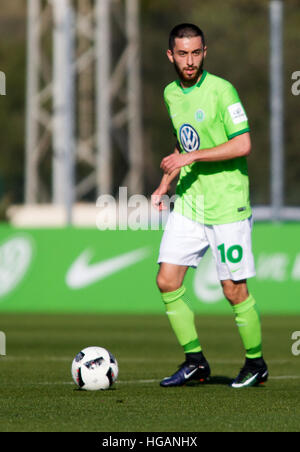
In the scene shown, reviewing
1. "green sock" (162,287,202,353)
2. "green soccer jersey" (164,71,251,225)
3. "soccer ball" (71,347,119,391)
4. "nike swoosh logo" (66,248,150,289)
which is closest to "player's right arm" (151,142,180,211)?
"green soccer jersey" (164,71,251,225)

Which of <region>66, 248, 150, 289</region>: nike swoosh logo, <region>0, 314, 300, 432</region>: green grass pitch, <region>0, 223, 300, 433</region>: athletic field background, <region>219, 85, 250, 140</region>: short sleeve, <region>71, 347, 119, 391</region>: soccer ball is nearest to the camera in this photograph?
<region>0, 314, 300, 432</region>: green grass pitch

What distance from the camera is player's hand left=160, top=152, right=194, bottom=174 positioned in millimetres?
7332

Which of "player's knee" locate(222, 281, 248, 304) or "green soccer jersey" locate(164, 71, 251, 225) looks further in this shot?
"player's knee" locate(222, 281, 248, 304)

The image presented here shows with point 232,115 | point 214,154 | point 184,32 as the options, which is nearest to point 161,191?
point 214,154

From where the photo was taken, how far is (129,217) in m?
19.5

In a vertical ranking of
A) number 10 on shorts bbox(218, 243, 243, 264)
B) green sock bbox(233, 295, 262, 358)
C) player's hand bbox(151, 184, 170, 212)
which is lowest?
green sock bbox(233, 295, 262, 358)

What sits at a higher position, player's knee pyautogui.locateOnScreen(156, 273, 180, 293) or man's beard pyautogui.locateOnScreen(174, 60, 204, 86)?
man's beard pyautogui.locateOnScreen(174, 60, 204, 86)

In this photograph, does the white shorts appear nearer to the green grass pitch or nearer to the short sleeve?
the short sleeve

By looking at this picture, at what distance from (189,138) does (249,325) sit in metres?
1.34

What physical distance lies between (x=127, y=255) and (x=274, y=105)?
3.02m

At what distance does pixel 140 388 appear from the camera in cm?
779

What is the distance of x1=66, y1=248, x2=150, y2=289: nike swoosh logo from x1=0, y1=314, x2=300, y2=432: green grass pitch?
2.15 meters

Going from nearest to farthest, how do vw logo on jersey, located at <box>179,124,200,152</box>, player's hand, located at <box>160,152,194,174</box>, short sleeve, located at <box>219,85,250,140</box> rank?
player's hand, located at <box>160,152,194,174</box>
short sleeve, located at <box>219,85,250,140</box>
vw logo on jersey, located at <box>179,124,200,152</box>

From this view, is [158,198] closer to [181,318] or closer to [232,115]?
[232,115]
